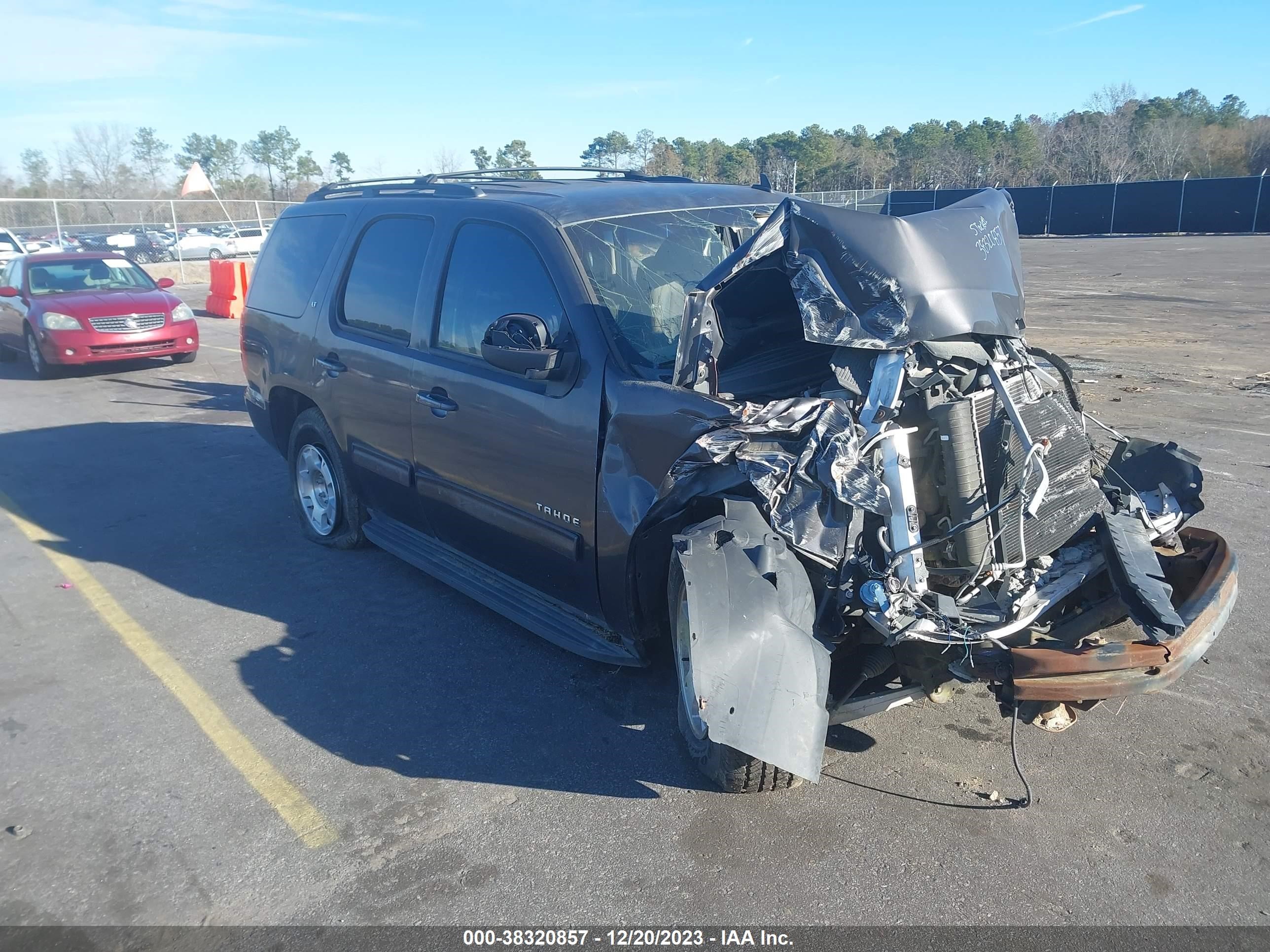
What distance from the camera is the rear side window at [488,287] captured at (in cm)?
419

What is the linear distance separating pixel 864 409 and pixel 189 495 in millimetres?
5929

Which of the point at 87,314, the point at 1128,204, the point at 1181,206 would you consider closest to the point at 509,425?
the point at 87,314

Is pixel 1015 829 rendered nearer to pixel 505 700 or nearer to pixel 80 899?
pixel 505 700

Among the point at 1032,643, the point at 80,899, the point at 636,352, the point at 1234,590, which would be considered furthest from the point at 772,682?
the point at 80,899

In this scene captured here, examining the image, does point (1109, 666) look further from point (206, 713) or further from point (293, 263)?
point (293, 263)

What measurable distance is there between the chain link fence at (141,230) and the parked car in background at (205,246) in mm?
20

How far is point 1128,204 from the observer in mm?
40594

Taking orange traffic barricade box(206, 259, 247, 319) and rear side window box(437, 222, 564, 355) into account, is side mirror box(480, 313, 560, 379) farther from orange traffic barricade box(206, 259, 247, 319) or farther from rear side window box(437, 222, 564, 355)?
orange traffic barricade box(206, 259, 247, 319)

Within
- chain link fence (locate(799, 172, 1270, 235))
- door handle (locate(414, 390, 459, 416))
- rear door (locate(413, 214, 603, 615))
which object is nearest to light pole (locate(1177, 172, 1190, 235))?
chain link fence (locate(799, 172, 1270, 235))

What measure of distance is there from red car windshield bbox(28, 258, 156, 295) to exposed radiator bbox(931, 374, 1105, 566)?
13.8m

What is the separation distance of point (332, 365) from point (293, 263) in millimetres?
1048

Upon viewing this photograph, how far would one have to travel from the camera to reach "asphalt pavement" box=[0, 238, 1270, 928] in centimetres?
299

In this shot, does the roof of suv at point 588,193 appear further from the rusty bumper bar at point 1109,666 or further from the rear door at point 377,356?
the rusty bumper bar at point 1109,666

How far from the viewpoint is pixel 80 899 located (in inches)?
121
